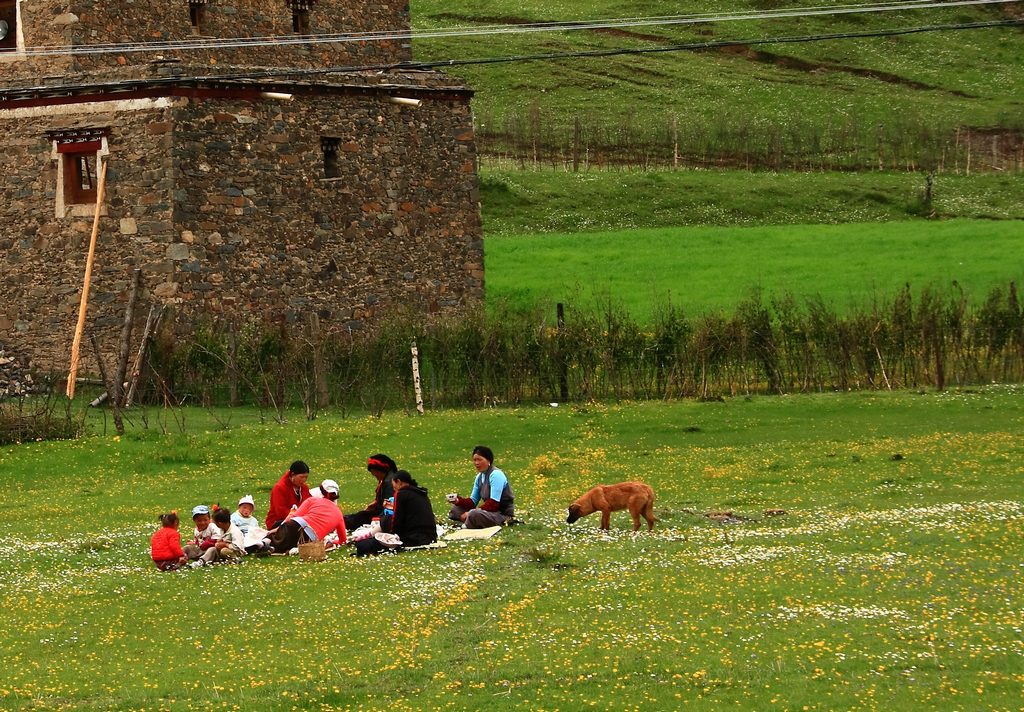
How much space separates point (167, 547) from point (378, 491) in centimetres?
272

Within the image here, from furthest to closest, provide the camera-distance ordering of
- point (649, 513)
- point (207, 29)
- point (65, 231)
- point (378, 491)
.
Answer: point (207, 29), point (65, 231), point (378, 491), point (649, 513)

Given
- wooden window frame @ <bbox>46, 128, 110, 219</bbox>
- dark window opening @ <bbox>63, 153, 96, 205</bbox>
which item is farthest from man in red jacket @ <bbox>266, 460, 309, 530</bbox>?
dark window opening @ <bbox>63, 153, 96, 205</bbox>

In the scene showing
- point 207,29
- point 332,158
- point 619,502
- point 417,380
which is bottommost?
point 417,380

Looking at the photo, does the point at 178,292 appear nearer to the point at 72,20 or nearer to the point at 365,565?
the point at 72,20

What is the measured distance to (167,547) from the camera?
19359mm

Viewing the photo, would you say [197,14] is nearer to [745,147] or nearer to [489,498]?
[489,498]

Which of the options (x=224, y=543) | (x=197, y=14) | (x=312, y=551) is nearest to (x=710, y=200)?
(x=197, y=14)

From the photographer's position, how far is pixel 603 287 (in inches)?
2092

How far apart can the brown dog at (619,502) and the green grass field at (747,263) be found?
90.5 feet

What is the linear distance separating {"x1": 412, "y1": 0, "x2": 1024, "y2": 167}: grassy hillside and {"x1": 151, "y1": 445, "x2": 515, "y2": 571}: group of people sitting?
63.3 meters

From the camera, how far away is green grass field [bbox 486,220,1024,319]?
51.2 meters

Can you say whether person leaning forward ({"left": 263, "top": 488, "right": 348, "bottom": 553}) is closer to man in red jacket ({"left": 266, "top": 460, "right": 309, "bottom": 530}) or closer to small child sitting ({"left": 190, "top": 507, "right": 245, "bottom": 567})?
small child sitting ({"left": 190, "top": 507, "right": 245, "bottom": 567})

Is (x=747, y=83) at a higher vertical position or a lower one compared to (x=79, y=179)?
higher

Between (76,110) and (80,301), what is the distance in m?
4.17
